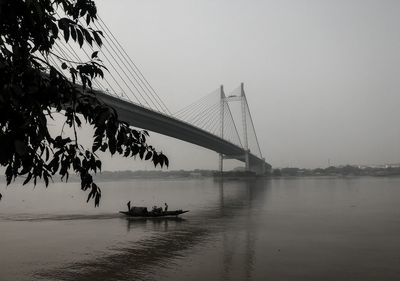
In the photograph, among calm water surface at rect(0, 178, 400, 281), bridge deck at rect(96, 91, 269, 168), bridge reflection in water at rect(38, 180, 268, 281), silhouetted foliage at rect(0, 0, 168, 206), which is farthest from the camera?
bridge deck at rect(96, 91, 269, 168)

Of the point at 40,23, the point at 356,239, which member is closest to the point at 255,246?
the point at 356,239

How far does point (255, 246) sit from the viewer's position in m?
17.1

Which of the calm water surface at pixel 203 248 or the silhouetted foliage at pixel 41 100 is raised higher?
the silhouetted foliage at pixel 41 100

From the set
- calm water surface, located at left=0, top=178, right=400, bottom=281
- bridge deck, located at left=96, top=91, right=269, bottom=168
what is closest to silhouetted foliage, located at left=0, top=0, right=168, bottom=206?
calm water surface, located at left=0, top=178, right=400, bottom=281

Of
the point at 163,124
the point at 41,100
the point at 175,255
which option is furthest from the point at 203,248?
the point at 163,124

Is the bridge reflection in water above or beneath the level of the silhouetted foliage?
beneath

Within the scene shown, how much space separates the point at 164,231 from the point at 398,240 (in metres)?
11.0

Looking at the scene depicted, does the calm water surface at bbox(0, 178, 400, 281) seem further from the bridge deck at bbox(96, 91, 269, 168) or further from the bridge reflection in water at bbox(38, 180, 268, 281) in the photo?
the bridge deck at bbox(96, 91, 269, 168)

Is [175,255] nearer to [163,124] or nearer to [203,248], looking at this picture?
[203,248]

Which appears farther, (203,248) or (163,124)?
(163,124)

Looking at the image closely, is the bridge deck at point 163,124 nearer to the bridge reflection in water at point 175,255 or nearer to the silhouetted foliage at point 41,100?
the bridge reflection in water at point 175,255

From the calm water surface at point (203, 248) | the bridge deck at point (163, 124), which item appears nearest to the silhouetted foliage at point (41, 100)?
the calm water surface at point (203, 248)

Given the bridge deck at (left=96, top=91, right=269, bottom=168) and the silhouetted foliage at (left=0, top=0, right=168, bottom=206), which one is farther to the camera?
the bridge deck at (left=96, top=91, right=269, bottom=168)

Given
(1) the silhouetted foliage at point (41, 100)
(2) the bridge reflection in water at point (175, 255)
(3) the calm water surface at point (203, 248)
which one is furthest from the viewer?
(3) the calm water surface at point (203, 248)
